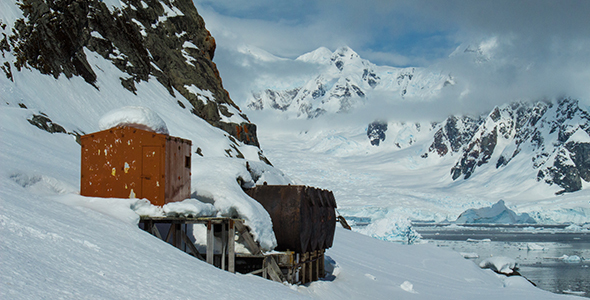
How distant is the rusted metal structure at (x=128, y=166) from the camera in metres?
12.9

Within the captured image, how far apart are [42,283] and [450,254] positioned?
31.0 m

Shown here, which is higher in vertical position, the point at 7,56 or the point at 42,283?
the point at 7,56

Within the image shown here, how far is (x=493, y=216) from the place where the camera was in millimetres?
119500

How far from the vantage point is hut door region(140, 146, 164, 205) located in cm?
1288

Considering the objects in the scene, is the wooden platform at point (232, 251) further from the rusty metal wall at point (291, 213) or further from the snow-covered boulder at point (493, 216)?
the snow-covered boulder at point (493, 216)

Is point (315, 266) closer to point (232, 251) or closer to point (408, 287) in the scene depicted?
point (408, 287)

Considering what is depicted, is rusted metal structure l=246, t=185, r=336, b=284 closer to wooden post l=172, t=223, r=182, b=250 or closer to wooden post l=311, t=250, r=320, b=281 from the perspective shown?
wooden post l=311, t=250, r=320, b=281

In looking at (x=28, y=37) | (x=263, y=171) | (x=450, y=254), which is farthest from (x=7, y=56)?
(x=450, y=254)

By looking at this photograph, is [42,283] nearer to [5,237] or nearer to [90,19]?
[5,237]

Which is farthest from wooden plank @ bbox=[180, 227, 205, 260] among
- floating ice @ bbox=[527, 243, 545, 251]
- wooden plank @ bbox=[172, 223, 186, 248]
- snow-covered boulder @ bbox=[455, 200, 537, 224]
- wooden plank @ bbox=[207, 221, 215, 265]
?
snow-covered boulder @ bbox=[455, 200, 537, 224]

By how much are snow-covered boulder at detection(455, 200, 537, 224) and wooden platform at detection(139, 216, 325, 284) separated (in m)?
110

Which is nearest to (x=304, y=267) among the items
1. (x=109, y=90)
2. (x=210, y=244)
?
(x=210, y=244)

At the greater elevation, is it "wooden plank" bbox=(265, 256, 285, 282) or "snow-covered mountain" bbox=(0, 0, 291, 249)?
"snow-covered mountain" bbox=(0, 0, 291, 249)

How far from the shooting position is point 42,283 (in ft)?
21.1
